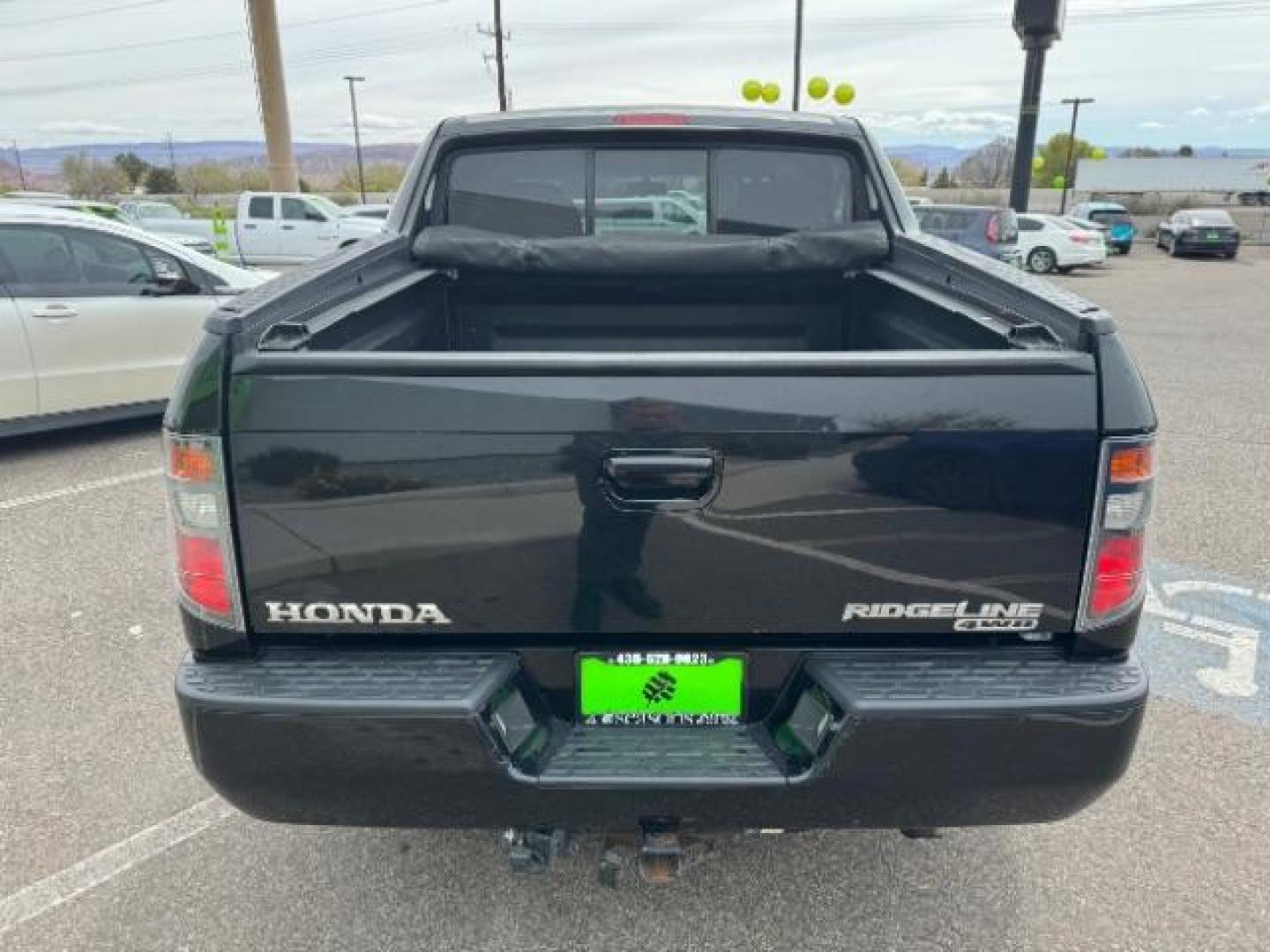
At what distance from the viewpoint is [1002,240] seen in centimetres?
1669

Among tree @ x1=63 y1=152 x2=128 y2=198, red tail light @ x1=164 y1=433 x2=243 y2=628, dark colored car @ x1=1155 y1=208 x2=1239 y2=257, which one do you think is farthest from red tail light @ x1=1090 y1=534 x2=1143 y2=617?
tree @ x1=63 y1=152 x2=128 y2=198

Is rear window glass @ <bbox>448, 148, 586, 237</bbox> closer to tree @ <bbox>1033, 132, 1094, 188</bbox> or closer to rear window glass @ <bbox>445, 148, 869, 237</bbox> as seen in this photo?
rear window glass @ <bbox>445, 148, 869, 237</bbox>

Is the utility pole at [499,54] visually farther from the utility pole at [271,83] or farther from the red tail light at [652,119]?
the red tail light at [652,119]

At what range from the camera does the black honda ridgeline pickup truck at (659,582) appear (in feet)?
5.81

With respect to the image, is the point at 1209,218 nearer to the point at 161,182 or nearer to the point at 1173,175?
the point at 1173,175

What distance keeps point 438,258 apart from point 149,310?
4600 millimetres

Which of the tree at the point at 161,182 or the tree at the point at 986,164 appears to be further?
the tree at the point at 986,164

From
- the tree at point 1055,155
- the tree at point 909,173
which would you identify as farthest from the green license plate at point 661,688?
the tree at point 1055,155

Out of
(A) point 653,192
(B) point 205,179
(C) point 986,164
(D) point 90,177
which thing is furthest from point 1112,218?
(C) point 986,164

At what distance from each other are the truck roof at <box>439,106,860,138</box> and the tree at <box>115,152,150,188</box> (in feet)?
213

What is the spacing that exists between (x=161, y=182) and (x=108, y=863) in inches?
2585

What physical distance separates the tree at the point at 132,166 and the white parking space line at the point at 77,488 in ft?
203

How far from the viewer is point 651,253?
3.21m

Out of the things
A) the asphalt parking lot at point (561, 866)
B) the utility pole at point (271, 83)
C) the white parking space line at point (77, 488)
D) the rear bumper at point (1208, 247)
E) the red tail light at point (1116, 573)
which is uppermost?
the utility pole at point (271, 83)
